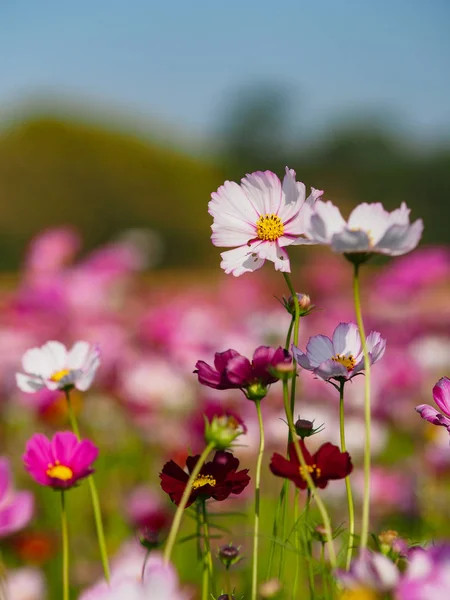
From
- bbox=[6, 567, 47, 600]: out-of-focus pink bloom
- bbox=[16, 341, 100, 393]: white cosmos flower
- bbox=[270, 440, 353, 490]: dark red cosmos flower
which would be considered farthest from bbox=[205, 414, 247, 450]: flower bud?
bbox=[6, 567, 47, 600]: out-of-focus pink bloom

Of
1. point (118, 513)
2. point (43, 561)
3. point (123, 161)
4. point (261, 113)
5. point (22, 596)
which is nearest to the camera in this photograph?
point (22, 596)

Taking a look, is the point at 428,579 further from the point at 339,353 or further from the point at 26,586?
the point at 26,586

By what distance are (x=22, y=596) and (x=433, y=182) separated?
32.2ft

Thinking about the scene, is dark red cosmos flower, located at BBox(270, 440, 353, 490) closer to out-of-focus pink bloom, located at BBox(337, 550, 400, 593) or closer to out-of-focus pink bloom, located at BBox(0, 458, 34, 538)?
out-of-focus pink bloom, located at BBox(337, 550, 400, 593)

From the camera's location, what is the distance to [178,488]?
45 cm

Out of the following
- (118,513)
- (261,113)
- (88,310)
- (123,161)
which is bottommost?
(118,513)

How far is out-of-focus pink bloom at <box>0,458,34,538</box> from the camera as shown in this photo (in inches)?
20.5

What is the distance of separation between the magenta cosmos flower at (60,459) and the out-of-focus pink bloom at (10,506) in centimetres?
6

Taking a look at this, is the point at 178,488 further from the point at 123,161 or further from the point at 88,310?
the point at 123,161

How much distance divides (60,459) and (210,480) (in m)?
0.09

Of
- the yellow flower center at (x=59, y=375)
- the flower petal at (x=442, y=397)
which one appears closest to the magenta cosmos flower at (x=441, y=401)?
the flower petal at (x=442, y=397)

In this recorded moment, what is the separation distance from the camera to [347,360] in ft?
1.55

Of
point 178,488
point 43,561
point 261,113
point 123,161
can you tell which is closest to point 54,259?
point 43,561

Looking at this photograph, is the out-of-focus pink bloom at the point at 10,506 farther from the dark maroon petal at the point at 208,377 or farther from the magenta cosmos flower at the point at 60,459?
the dark maroon petal at the point at 208,377
